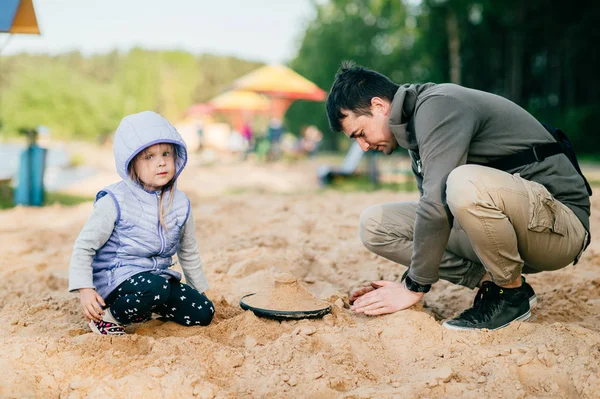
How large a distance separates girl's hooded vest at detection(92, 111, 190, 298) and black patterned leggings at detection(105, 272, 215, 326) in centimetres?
5

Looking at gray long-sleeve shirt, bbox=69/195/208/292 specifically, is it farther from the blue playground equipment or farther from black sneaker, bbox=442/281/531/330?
the blue playground equipment

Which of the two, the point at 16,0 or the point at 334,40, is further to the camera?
the point at 334,40

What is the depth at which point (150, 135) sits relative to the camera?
7.10 feet

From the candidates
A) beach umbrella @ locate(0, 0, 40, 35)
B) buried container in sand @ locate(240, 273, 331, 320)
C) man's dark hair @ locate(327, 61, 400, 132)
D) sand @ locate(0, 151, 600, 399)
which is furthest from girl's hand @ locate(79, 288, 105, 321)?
beach umbrella @ locate(0, 0, 40, 35)

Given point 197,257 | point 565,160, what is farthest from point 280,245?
point 565,160

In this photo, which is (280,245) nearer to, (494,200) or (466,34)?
(494,200)

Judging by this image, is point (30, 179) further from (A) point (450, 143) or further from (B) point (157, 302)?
(A) point (450, 143)

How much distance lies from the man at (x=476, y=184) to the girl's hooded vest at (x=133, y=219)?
2.38 ft

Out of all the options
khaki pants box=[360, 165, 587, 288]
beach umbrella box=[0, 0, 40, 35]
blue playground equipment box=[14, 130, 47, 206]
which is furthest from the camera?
blue playground equipment box=[14, 130, 47, 206]

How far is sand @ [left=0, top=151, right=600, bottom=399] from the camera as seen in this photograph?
167 cm

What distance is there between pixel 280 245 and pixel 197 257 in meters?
1.21

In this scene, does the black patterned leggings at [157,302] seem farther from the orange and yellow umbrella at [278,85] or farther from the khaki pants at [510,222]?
the orange and yellow umbrella at [278,85]

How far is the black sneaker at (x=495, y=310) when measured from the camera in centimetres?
212

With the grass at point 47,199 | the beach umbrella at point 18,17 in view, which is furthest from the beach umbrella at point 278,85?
the beach umbrella at point 18,17
